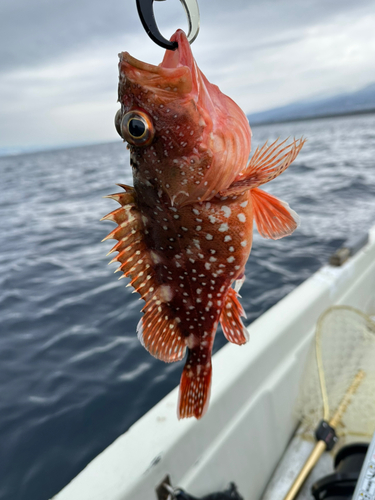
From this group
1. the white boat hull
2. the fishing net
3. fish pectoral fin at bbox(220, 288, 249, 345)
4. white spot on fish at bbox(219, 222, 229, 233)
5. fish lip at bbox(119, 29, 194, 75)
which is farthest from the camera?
the fishing net

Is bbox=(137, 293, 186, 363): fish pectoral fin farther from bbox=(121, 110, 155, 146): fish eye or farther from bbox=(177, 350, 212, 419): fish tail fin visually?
bbox=(121, 110, 155, 146): fish eye

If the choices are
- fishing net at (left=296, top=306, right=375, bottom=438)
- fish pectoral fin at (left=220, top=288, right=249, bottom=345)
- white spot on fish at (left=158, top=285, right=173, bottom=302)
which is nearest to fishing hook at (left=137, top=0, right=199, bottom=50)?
white spot on fish at (left=158, top=285, right=173, bottom=302)

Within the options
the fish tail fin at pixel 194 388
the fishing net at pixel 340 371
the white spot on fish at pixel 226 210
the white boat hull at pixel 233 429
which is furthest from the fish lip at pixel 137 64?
the fishing net at pixel 340 371

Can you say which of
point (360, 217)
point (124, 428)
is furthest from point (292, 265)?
point (124, 428)

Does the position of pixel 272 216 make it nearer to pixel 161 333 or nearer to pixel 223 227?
pixel 223 227

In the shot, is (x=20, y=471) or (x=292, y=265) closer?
(x=20, y=471)

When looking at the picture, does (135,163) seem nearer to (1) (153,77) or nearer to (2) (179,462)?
(1) (153,77)
